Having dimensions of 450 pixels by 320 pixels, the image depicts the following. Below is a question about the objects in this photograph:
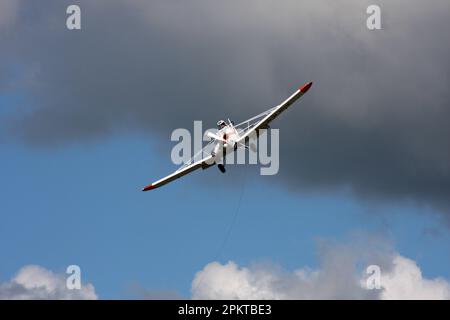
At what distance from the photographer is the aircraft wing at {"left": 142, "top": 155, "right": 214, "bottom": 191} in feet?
441

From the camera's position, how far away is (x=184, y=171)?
140 m

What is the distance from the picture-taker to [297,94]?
427 ft

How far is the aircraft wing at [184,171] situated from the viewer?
134400 millimetres
